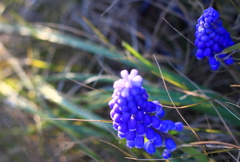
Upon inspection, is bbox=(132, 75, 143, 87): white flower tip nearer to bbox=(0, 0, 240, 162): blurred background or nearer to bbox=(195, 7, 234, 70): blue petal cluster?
Result: bbox=(195, 7, 234, 70): blue petal cluster

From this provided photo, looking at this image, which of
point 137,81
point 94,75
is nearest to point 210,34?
point 137,81

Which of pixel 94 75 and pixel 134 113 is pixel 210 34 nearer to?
pixel 134 113

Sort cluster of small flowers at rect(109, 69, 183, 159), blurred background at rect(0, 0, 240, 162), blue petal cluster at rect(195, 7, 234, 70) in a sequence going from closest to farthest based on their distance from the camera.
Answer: cluster of small flowers at rect(109, 69, 183, 159) → blue petal cluster at rect(195, 7, 234, 70) → blurred background at rect(0, 0, 240, 162)

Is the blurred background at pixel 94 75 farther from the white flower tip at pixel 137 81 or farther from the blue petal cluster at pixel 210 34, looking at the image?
the white flower tip at pixel 137 81

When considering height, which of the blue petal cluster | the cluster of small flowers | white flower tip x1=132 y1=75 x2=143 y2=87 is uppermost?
the blue petal cluster

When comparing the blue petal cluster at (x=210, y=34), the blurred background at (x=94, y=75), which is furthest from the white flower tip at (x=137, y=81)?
the blurred background at (x=94, y=75)

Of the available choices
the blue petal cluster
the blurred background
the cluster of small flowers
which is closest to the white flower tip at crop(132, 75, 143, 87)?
the cluster of small flowers

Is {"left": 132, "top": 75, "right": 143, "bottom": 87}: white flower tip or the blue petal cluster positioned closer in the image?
{"left": 132, "top": 75, "right": 143, "bottom": 87}: white flower tip

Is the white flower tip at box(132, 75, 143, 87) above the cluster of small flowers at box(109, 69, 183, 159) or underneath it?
above
